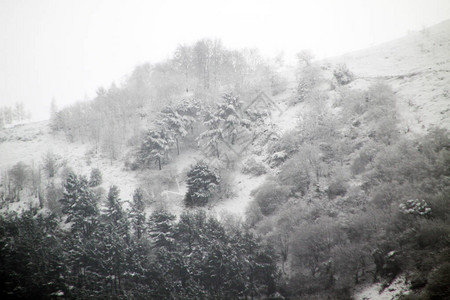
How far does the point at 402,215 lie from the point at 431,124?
512 inches

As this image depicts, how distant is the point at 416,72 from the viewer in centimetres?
3666

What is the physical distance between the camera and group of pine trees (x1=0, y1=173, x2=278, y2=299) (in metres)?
20.7

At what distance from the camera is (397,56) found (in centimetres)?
4822

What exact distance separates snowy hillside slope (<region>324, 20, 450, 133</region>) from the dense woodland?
199 centimetres

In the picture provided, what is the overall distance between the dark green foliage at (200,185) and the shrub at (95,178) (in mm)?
14929

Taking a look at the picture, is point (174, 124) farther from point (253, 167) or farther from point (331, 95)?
point (331, 95)

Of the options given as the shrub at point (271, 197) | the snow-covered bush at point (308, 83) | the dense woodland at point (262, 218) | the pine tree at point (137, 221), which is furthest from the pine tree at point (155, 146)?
the snow-covered bush at point (308, 83)

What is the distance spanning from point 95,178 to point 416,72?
5092cm

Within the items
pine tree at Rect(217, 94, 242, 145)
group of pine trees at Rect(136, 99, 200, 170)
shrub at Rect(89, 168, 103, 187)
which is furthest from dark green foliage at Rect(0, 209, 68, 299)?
pine tree at Rect(217, 94, 242, 145)

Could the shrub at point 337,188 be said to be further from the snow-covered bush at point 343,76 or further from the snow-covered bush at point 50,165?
the snow-covered bush at point 50,165

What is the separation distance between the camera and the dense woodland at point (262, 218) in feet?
57.6

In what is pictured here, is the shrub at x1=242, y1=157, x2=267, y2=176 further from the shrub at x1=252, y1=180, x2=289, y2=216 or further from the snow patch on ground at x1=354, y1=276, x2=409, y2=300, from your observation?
the snow patch on ground at x1=354, y1=276, x2=409, y2=300

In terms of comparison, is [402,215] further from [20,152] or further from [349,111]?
[20,152]

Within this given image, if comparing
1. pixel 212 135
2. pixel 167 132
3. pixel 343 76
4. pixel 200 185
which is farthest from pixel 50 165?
pixel 343 76
